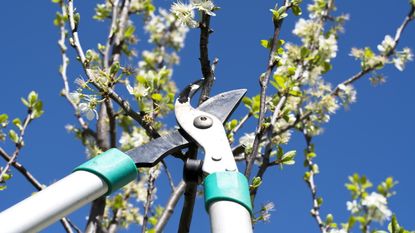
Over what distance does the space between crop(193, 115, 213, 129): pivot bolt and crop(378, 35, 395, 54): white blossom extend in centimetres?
232

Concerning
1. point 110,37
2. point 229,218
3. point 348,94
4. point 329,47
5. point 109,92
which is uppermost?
point 110,37

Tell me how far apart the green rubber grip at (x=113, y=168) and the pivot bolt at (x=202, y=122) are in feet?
0.81

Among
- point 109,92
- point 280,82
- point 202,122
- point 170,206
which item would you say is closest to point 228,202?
point 202,122

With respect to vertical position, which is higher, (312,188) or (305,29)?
(305,29)

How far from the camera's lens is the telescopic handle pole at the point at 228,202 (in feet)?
3.59

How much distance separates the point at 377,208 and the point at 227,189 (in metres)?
2.45

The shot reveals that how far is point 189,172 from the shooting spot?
4.58 feet

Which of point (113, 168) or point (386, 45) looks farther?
point (386, 45)

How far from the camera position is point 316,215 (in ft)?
9.57

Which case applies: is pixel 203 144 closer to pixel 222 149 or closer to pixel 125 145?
pixel 222 149

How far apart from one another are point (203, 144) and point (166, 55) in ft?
13.8

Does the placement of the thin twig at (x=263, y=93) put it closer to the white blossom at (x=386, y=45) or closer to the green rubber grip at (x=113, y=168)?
the green rubber grip at (x=113, y=168)

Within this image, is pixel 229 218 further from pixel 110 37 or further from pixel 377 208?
pixel 110 37

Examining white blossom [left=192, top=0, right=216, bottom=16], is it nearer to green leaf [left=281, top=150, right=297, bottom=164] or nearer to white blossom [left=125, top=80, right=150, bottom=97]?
white blossom [left=125, top=80, right=150, bottom=97]
